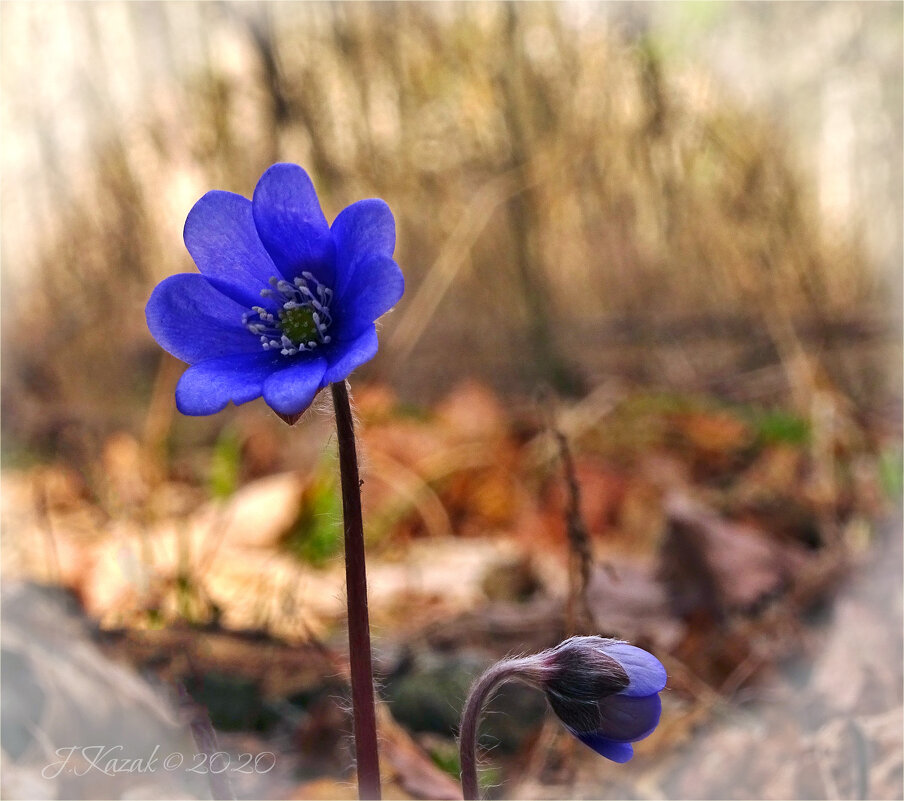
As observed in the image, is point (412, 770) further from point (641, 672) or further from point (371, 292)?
point (371, 292)

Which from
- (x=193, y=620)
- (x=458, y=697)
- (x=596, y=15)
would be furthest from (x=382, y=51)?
(x=458, y=697)

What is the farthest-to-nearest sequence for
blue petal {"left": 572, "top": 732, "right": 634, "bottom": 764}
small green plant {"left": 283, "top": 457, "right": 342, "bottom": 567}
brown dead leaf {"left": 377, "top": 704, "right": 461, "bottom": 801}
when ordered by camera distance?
small green plant {"left": 283, "top": 457, "right": 342, "bottom": 567} < brown dead leaf {"left": 377, "top": 704, "right": 461, "bottom": 801} < blue petal {"left": 572, "top": 732, "right": 634, "bottom": 764}

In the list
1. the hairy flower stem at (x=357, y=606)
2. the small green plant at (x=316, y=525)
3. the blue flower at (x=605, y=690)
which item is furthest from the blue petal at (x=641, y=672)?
the small green plant at (x=316, y=525)

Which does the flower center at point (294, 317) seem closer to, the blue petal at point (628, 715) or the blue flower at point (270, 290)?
the blue flower at point (270, 290)

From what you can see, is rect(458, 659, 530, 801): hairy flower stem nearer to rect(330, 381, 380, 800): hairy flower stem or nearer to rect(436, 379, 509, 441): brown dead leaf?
rect(330, 381, 380, 800): hairy flower stem

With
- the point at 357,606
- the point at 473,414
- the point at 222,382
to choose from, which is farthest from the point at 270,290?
the point at 473,414

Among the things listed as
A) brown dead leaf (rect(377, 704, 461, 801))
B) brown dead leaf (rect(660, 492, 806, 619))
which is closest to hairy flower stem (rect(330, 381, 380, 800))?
brown dead leaf (rect(377, 704, 461, 801))

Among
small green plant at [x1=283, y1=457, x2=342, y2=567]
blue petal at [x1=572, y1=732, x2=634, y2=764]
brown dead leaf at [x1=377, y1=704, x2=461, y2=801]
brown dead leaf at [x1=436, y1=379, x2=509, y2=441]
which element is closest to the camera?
blue petal at [x1=572, y1=732, x2=634, y2=764]
